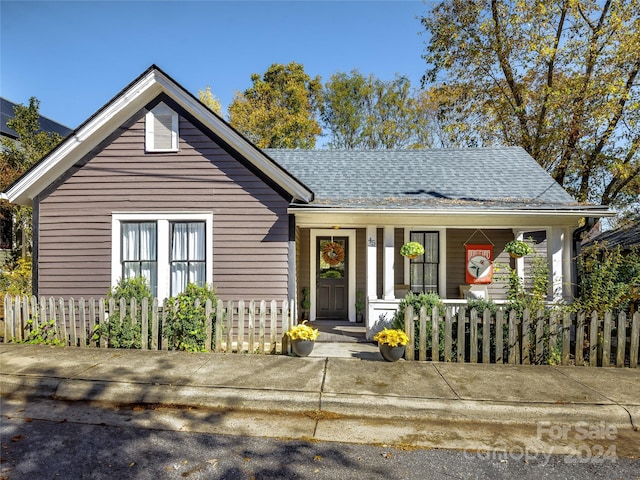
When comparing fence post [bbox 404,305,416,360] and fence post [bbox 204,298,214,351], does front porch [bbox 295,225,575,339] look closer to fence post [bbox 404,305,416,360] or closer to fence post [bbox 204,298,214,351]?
fence post [bbox 204,298,214,351]

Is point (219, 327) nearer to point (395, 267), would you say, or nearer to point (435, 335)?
point (435, 335)

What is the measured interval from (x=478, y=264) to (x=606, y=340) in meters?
3.93

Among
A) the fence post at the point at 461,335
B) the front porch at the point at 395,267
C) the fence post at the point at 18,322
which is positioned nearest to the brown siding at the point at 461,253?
the front porch at the point at 395,267

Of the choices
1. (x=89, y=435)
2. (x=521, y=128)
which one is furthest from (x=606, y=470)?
(x=521, y=128)

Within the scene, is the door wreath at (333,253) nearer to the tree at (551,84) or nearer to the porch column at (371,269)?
the porch column at (371,269)

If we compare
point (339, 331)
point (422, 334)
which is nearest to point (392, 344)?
point (422, 334)

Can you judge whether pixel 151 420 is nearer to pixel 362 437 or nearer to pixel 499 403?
pixel 362 437

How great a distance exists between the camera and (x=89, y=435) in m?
4.14

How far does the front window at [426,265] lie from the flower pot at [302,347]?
477 cm

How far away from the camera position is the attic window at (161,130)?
8.34 meters

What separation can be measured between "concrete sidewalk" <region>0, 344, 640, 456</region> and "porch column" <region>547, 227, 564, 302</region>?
2.31m

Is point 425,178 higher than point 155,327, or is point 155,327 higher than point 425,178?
point 425,178

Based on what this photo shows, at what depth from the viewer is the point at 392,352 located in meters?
6.39

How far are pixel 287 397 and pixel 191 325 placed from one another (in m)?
2.78
